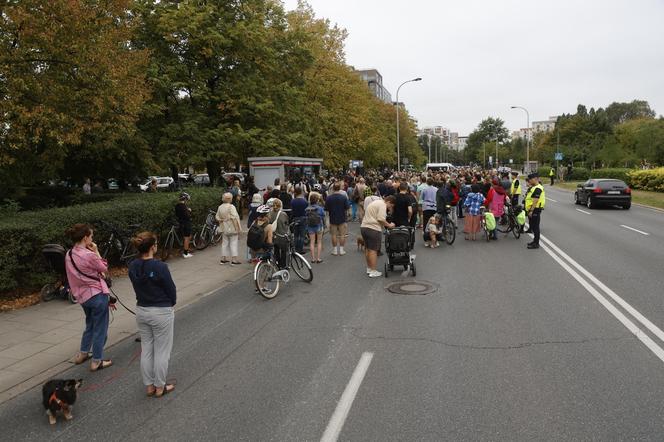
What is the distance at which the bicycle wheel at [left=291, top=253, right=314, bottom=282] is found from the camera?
9.38 meters

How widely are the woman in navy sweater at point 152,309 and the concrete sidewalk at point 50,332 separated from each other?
151 centimetres

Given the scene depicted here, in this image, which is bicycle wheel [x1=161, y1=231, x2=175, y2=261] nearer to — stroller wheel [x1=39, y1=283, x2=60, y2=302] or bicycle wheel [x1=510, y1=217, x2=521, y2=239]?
stroller wheel [x1=39, y1=283, x2=60, y2=302]

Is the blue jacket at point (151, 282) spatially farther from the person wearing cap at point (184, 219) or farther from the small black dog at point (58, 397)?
the person wearing cap at point (184, 219)

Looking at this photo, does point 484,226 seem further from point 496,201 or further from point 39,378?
point 39,378

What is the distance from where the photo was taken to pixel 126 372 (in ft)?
18.0

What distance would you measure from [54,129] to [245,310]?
6.87 meters

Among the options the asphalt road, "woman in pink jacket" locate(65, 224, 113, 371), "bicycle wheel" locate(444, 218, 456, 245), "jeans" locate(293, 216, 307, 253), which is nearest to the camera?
the asphalt road

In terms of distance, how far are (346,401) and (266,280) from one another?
4318mm

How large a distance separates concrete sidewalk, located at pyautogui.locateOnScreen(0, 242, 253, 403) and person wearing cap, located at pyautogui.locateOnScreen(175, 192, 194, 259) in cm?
206

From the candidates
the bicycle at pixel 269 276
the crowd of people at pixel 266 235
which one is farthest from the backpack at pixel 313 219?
the bicycle at pixel 269 276

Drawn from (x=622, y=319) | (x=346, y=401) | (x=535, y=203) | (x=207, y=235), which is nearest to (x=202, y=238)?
(x=207, y=235)

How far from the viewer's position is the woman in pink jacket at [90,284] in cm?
539

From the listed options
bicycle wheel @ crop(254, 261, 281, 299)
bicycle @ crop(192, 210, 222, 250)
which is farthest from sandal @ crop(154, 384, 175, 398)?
bicycle @ crop(192, 210, 222, 250)

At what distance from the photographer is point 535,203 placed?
1221cm
